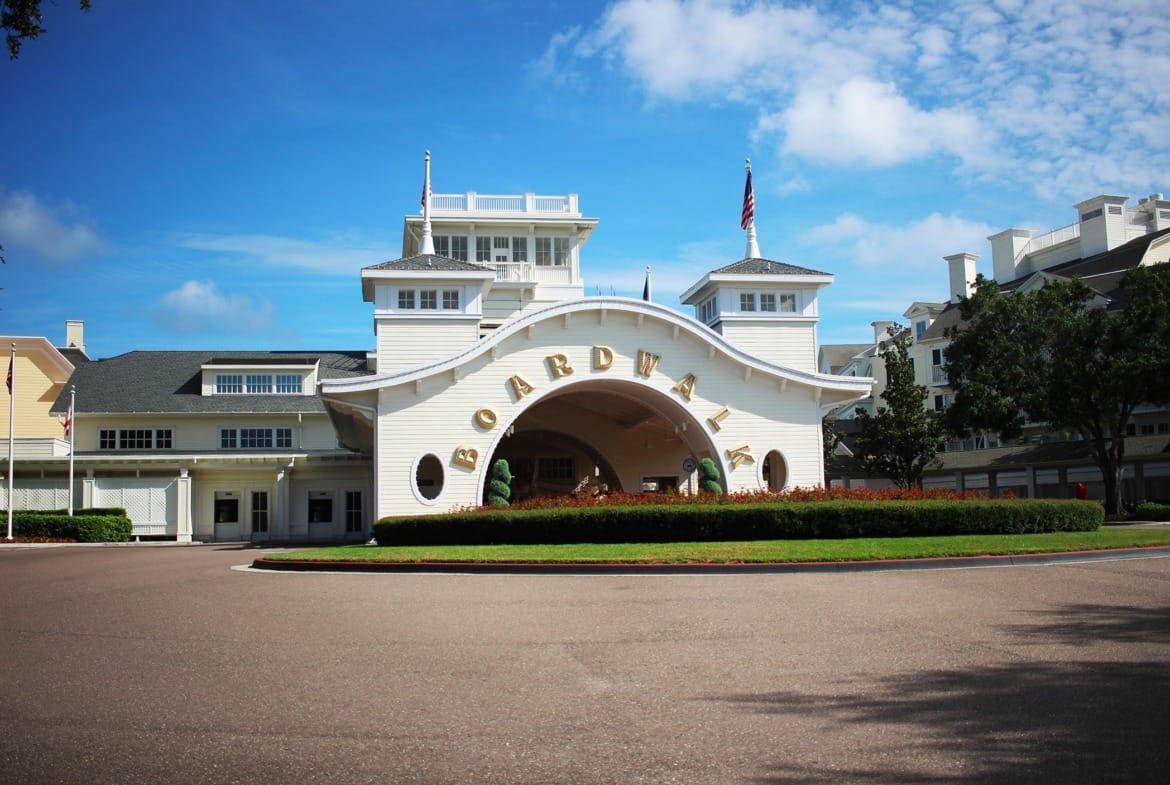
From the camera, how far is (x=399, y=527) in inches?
1025

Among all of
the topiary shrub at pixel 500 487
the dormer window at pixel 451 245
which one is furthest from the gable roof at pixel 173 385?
the topiary shrub at pixel 500 487

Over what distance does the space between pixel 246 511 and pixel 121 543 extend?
532 cm

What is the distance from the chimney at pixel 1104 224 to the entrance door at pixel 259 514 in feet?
147

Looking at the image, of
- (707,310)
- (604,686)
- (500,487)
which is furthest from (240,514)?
(604,686)

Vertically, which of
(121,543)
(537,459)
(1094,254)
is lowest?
(121,543)

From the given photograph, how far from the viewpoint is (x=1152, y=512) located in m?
38.8

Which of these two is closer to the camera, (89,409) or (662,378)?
(662,378)

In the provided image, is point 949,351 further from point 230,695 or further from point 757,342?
point 230,695

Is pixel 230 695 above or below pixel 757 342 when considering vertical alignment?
below

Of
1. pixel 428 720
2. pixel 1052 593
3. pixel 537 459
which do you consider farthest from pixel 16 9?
pixel 537 459

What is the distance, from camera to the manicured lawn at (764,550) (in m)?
18.8

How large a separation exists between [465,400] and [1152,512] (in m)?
26.9

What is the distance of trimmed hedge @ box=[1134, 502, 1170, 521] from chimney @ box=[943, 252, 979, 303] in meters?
25.4

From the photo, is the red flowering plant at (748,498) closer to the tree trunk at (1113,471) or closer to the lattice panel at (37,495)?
the tree trunk at (1113,471)
